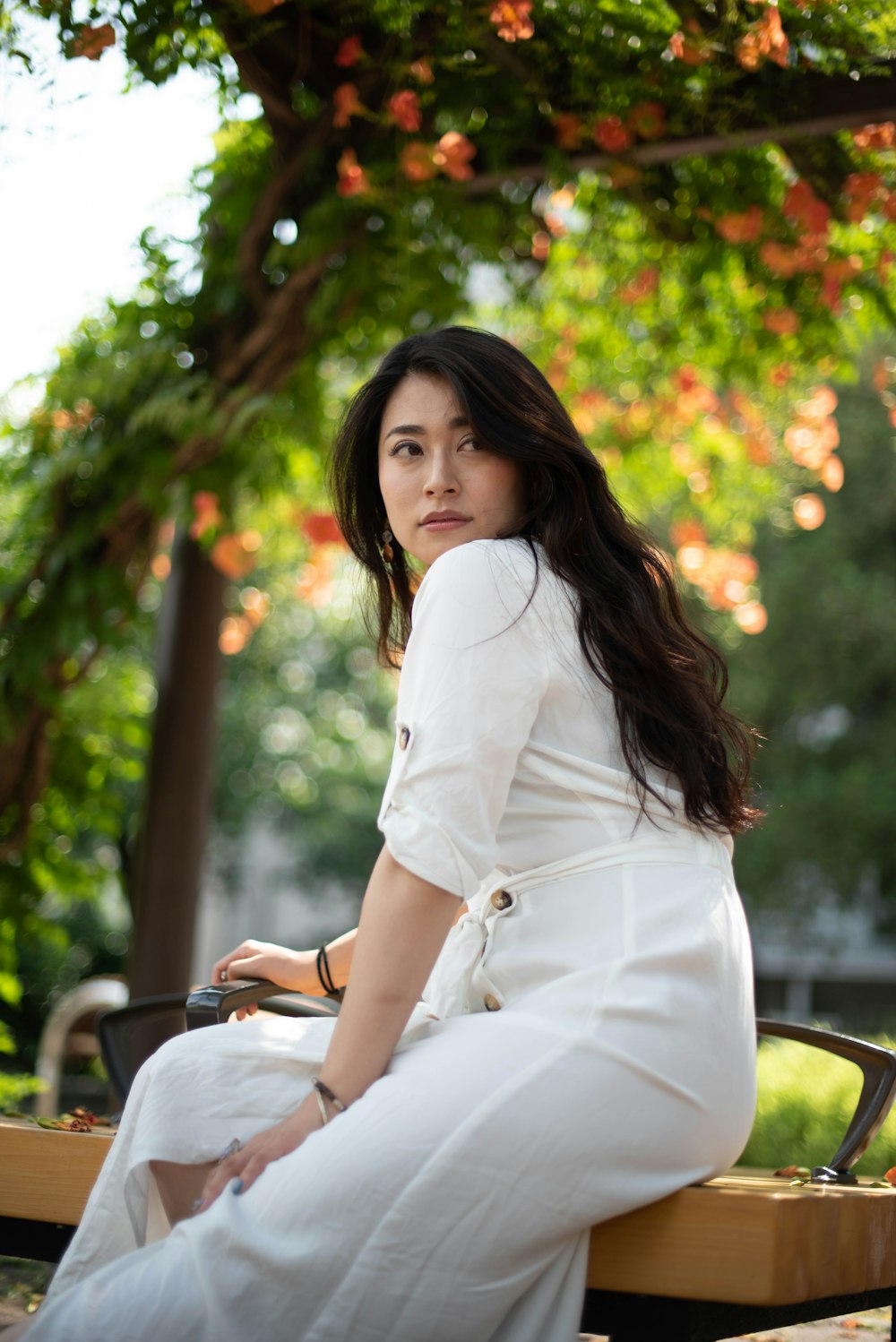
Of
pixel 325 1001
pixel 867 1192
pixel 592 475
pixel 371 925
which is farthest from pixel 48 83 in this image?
pixel 867 1192

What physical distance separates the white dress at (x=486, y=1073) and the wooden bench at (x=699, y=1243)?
5 cm

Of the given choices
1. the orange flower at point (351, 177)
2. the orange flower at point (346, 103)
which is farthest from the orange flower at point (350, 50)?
the orange flower at point (351, 177)

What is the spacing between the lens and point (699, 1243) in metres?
1.35

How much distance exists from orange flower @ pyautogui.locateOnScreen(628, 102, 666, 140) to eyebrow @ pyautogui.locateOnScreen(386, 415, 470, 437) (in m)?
1.73

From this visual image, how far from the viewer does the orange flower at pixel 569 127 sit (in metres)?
3.19

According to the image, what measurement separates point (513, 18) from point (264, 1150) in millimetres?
2339

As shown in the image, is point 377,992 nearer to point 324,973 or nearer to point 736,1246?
point 736,1246

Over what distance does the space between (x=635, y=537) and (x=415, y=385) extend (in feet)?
1.22

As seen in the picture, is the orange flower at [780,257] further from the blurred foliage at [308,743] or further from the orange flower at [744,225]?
the blurred foliage at [308,743]

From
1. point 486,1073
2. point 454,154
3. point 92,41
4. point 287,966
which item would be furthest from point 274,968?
point 454,154

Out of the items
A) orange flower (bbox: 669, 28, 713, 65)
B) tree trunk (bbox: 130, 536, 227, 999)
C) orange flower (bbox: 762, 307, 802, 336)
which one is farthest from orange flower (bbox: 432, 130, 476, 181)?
tree trunk (bbox: 130, 536, 227, 999)

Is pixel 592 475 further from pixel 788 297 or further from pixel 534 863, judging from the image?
pixel 788 297

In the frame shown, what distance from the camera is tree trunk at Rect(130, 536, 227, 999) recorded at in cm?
411

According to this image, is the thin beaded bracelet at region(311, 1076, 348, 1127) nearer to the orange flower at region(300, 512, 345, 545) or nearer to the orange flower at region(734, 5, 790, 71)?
the orange flower at region(734, 5, 790, 71)
